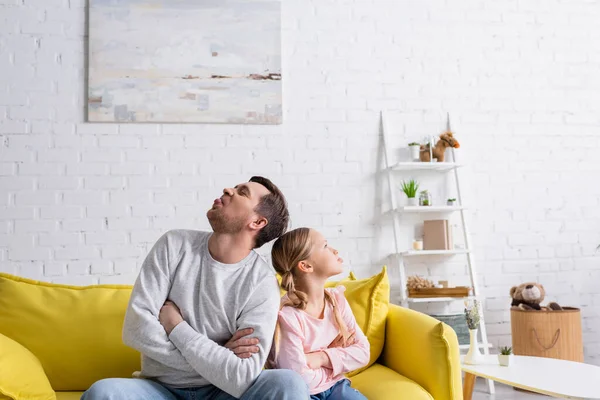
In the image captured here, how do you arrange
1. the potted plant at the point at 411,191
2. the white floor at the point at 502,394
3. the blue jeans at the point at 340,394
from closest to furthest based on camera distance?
the blue jeans at the point at 340,394, the white floor at the point at 502,394, the potted plant at the point at 411,191

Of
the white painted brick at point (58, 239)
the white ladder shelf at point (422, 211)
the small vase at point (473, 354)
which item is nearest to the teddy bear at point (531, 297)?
the white ladder shelf at point (422, 211)

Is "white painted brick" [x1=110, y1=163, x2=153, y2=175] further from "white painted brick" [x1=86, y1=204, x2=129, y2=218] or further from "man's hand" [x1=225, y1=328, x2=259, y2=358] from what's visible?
"man's hand" [x1=225, y1=328, x2=259, y2=358]

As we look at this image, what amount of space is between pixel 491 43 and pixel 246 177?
1780mm

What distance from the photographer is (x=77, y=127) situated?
11.1 feet

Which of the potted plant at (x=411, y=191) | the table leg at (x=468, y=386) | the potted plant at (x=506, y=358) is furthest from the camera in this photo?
the potted plant at (x=411, y=191)

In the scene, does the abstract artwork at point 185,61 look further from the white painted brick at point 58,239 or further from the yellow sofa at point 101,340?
the yellow sofa at point 101,340

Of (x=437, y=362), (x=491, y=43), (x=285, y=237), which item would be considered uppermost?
(x=491, y=43)

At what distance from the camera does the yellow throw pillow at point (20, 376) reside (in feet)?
6.12

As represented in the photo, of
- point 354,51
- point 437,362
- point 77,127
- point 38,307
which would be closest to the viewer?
point 437,362

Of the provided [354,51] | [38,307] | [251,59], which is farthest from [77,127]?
[354,51]

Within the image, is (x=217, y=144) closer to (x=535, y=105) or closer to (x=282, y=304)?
(x=282, y=304)

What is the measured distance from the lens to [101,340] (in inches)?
88.3

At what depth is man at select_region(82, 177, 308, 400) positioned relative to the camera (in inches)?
66.2

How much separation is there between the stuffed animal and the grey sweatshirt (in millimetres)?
1873
